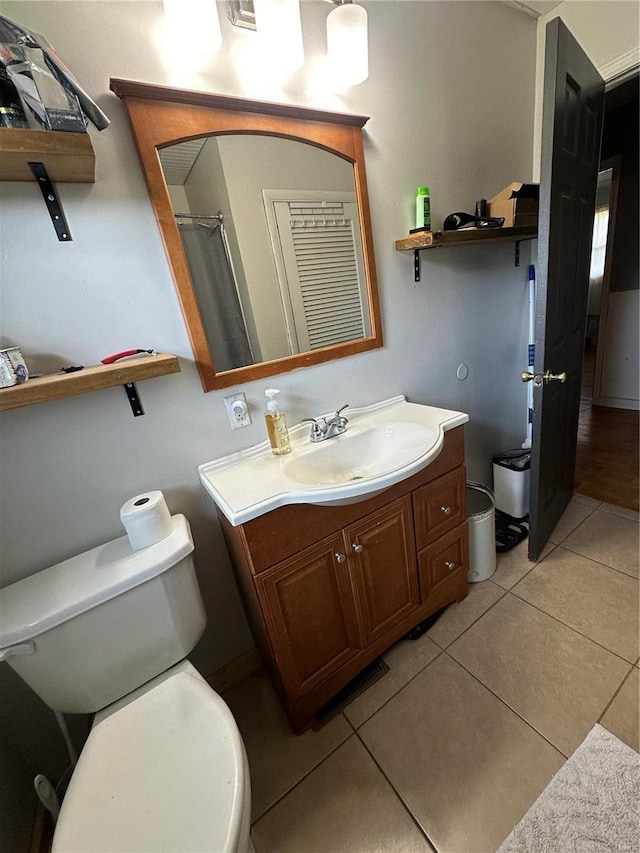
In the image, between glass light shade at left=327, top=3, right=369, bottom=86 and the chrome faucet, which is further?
the chrome faucet

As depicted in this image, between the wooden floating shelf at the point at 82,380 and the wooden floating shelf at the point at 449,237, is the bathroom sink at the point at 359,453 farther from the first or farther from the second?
the wooden floating shelf at the point at 449,237

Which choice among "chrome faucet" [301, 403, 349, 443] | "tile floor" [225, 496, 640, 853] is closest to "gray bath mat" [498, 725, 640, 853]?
"tile floor" [225, 496, 640, 853]

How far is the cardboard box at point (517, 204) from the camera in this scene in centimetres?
145

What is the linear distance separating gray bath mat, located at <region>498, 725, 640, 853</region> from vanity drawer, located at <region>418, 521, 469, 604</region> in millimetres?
567

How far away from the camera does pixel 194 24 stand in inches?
33.3

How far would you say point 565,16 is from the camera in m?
1.50

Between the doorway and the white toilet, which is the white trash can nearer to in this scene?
the doorway

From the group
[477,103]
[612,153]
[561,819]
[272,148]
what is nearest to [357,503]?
[561,819]

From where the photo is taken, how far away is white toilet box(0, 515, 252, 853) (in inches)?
24.3

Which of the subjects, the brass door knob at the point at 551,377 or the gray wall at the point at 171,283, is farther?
the brass door knob at the point at 551,377

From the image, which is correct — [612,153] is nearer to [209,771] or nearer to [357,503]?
[357,503]

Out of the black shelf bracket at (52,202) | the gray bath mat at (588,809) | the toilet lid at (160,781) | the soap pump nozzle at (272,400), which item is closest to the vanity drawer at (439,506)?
the soap pump nozzle at (272,400)

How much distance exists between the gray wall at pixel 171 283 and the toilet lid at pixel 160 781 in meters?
0.42

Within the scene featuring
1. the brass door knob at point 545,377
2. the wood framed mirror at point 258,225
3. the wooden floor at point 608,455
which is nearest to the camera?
the wood framed mirror at point 258,225
